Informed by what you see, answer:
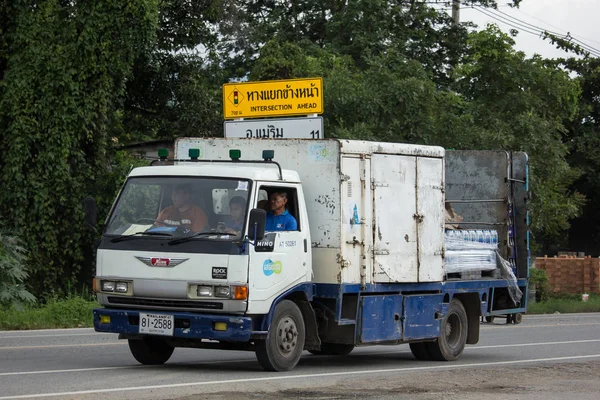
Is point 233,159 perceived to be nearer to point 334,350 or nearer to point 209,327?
point 209,327

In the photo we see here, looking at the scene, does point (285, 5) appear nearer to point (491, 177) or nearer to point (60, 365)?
point (491, 177)

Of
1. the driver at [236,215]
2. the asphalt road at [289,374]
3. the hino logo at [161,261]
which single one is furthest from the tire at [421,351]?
the hino logo at [161,261]

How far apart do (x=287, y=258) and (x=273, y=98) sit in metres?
8.30

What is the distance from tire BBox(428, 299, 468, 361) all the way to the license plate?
15.2 ft

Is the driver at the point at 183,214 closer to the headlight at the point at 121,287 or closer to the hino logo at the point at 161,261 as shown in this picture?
the hino logo at the point at 161,261

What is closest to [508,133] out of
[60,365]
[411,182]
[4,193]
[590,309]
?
[590,309]

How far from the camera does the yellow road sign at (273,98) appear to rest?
1956 cm

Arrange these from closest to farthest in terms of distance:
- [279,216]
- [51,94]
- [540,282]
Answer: [279,216], [51,94], [540,282]

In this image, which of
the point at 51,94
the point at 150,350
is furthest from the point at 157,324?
the point at 51,94

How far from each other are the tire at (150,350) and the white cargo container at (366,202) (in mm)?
1976

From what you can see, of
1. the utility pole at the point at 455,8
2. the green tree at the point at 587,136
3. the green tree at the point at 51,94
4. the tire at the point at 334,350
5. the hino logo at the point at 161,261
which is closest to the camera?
the hino logo at the point at 161,261

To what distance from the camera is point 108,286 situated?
11828 mm

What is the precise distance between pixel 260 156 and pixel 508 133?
59.8 ft

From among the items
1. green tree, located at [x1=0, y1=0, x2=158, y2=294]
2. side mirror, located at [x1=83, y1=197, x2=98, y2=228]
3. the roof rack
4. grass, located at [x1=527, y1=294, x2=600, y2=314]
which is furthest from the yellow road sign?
grass, located at [x1=527, y1=294, x2=600, y2=314]
